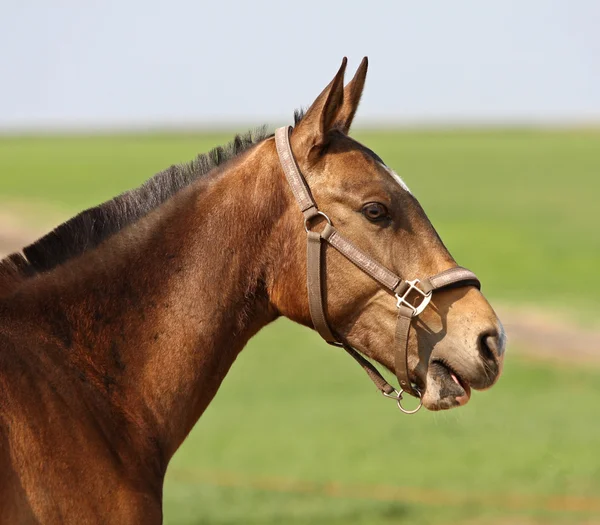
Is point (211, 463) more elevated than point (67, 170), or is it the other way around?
point (211, 463)

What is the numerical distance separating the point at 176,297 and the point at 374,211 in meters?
0.86

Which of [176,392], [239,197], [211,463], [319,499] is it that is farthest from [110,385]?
→ [211,463]

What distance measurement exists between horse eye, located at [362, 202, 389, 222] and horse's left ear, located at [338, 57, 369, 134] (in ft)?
1.30

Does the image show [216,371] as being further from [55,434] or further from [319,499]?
[319,499]

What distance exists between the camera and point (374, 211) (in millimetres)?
3998

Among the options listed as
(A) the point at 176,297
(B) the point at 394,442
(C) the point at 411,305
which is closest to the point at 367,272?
(C) the point at 411,305

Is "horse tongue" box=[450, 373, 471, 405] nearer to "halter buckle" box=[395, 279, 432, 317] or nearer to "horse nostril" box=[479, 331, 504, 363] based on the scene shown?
"horse nostril" box=[479, 331, 504, 363]

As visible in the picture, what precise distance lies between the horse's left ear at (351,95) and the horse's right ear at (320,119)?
8 centimetres

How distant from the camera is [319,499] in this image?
1193 centimetres

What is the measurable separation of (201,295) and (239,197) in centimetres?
43

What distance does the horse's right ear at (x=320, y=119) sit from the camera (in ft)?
13.1

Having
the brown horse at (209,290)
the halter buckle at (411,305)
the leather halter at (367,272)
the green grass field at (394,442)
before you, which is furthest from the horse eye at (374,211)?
the green grass field at (394,442)

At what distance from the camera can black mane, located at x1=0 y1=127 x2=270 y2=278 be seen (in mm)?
3920

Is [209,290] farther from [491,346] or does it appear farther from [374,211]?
[491,346]
